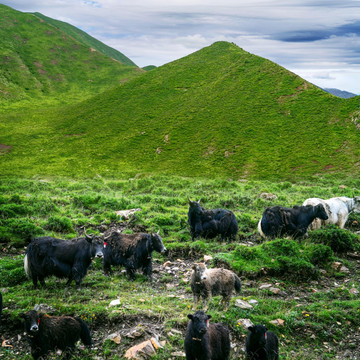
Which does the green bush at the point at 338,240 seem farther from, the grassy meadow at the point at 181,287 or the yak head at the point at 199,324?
the yak head at the point at 199,324

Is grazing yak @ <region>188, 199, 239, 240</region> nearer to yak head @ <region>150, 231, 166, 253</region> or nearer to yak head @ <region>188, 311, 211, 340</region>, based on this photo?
yak head @ <region>150, 231, 166, 253</region>

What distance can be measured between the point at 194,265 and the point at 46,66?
95441mm

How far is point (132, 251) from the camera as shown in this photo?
11344mm

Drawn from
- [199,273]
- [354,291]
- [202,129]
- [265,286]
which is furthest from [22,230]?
[202,129]

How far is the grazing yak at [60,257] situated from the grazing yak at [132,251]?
93 centimetres

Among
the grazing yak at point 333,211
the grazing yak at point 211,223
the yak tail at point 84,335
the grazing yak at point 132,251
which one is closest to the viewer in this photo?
the yak tail at point 84,335

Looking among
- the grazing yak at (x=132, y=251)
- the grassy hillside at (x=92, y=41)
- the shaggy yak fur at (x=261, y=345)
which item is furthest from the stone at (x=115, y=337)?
the grassy hillside at (x=92, y=41)

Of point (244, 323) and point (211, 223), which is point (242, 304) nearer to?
point (244, 323)

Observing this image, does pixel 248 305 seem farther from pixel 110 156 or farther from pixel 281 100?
pixel 281 100

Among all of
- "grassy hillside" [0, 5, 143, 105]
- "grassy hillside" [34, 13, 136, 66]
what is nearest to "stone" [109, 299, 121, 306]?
"grassy hillside" [0, 5, 143, 105]

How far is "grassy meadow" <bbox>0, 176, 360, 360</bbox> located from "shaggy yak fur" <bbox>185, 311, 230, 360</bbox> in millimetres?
632

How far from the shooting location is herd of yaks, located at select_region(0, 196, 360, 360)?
7094 millimetres

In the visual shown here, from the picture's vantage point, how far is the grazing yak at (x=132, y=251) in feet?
36.8

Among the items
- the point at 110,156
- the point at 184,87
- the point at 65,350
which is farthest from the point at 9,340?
the point at 184,87
